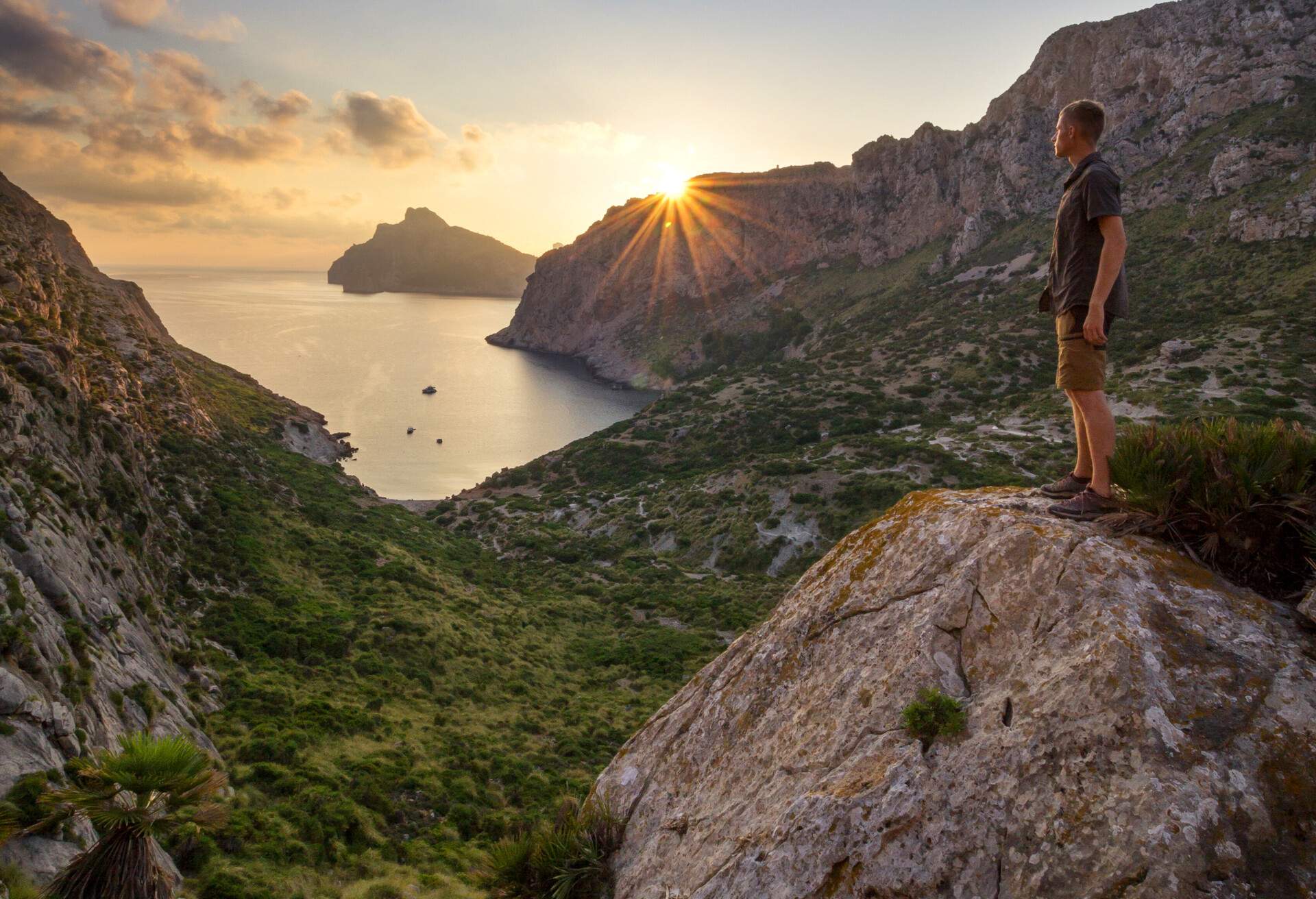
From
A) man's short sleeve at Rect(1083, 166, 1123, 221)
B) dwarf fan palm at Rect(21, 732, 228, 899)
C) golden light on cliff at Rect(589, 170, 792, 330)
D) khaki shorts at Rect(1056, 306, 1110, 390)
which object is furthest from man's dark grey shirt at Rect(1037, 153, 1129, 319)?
golden light on cliff at Rect(589, 170, 792, 330)

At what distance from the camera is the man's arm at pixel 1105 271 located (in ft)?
16.6

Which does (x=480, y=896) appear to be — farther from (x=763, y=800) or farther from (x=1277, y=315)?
(x=1277, y=315)

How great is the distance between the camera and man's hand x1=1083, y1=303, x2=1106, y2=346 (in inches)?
202

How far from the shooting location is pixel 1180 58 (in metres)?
84.5

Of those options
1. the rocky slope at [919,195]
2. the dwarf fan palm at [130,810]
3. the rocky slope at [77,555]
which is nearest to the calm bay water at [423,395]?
the rocky slope at [919,195]

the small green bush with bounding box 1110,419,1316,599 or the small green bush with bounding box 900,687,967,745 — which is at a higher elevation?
the small green bush with bounding box 1110,419,1316,599

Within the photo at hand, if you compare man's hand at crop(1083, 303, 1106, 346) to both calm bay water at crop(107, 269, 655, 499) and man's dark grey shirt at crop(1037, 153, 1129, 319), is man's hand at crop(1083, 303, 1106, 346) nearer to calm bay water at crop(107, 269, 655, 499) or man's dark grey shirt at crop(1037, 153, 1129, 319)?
man's dark grey shirt at crop(1037, 153, 1129, 319)

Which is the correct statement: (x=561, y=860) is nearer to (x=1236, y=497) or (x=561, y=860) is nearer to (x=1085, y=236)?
(x=1236, y=497)

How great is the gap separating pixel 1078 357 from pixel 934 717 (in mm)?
3306

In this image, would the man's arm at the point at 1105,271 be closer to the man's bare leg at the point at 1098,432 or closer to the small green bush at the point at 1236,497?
the man's bare leg at the point at 1098,432

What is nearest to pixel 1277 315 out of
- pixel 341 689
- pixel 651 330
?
pixel 341 689

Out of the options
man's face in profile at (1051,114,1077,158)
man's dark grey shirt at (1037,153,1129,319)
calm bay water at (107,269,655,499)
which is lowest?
calm bay water at (107,269,655,499)

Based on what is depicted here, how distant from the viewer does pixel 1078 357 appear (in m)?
5.47

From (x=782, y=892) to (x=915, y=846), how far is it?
95cm
